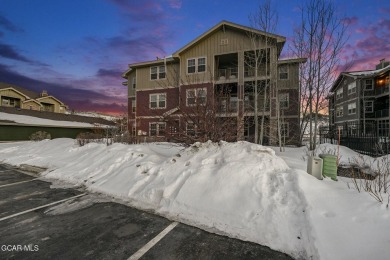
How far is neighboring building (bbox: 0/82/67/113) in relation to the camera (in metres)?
37.1

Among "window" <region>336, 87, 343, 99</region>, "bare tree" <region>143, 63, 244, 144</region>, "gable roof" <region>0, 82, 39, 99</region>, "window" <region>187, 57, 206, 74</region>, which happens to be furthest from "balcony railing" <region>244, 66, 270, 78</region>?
"gable roof" <region>0, 82, 39, 99</region>

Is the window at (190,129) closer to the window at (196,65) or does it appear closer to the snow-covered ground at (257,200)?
the snow-covered ground at (257,200)

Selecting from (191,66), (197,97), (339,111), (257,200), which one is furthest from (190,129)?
(339,111)

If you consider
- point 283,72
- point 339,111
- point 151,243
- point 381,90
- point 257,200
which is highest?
point 381,90

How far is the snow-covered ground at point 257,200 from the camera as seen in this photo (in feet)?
11.5

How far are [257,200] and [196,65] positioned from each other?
64.0 feet

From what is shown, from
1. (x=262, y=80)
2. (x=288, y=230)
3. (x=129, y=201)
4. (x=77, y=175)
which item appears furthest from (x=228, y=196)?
(x=262, y=80)

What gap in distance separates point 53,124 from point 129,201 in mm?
31893

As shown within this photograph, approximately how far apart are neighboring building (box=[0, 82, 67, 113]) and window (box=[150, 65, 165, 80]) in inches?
1178

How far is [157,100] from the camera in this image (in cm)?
2495

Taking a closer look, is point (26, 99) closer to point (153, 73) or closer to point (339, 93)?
point (153, 73)

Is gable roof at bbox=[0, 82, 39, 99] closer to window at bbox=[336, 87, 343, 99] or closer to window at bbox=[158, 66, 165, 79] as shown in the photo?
window at bbox=[158, 66, 165, 79]

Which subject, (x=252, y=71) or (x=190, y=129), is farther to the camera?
(x=252, y=71)

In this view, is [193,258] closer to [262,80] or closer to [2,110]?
[262,80]
